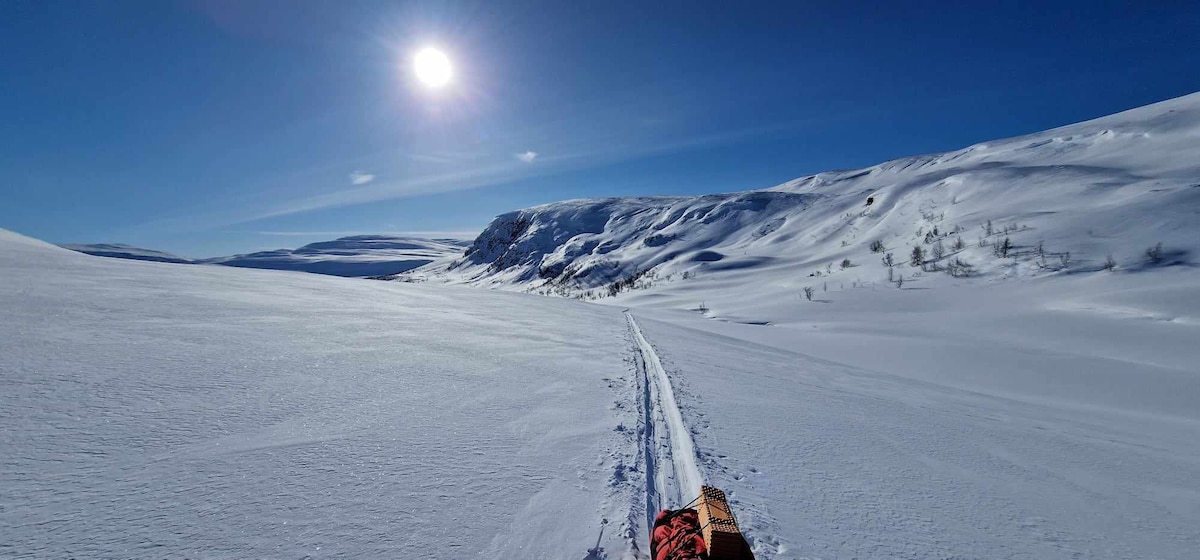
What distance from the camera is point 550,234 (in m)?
97.4

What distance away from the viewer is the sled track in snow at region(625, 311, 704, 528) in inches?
118

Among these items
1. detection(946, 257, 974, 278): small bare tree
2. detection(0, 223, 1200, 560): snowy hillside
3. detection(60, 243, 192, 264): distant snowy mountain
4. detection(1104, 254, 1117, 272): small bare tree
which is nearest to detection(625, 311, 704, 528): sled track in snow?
detection(0, 223, 1200, 560): snowy hillside

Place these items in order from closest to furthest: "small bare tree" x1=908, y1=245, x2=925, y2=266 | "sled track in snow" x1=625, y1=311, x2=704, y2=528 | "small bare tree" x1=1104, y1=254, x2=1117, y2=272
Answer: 1. "sled track in snow" x1=625, y1=311, x2=704, y2=528
2. "small bare tree" x1=1104, y1=254, x2=1117, y2=272
3. "small bare tree" x1=908, y1=245, x2=925, y2=266

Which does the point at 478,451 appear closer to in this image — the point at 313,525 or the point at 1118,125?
→ the point at 313,525

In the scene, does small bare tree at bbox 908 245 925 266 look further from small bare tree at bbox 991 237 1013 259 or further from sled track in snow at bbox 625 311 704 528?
sled track in snow at bbox 625 311 704 528

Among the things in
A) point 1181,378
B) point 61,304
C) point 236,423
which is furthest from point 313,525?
point 1181,378

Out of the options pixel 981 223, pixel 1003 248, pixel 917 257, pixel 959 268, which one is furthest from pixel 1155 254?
pixel 981 223

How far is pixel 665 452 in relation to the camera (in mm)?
3631

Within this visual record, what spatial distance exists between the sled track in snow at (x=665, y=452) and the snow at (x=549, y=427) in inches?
1.2

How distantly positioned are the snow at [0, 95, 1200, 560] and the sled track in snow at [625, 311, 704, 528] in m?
0.03

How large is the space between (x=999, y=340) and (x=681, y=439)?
980 cm

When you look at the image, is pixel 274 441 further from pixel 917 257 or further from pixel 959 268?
pixel 917 257

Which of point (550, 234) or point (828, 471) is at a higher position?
point (550, 234)

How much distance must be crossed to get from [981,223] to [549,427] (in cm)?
2309
